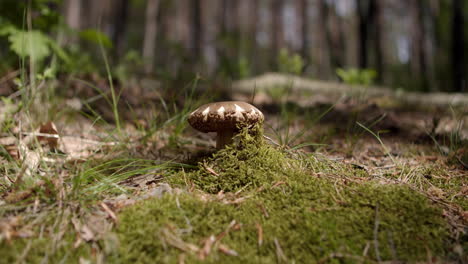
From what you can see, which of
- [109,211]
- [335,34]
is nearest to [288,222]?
[109,211]

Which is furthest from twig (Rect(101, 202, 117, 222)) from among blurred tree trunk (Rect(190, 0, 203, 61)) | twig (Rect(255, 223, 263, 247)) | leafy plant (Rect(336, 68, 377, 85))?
blurred tree trunk (Rect(190, 0, 203, 61))

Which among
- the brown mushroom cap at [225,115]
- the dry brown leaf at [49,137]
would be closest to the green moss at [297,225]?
the brown mushroom cap at [225,115]

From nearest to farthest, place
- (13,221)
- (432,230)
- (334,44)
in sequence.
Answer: (13,221), (432,230), (334,44)

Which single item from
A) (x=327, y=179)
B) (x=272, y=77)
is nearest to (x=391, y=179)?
(x=327, y=179)

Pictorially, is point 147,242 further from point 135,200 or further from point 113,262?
point 135,200

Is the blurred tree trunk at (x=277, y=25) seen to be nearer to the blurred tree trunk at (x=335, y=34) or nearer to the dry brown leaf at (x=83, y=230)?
the blurred tree trunk at (x=335, y=34)

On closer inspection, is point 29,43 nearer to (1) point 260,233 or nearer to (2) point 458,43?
(1) point 260,233
